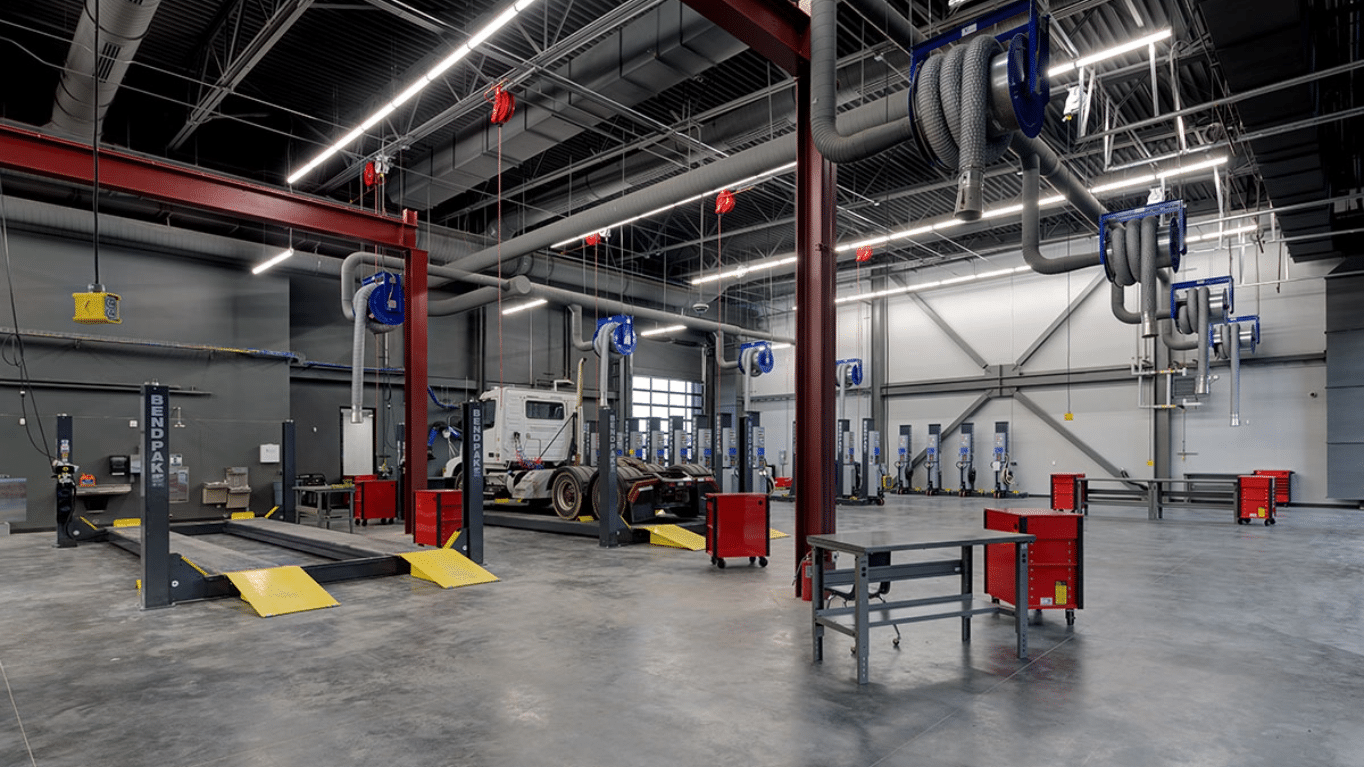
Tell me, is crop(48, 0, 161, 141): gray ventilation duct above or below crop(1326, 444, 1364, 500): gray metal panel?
above

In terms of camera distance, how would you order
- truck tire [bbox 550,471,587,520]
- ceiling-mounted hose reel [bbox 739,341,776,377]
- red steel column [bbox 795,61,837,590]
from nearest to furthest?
red steel column [bbox 795,61,837,590], truck tire [bbox 550,471,587,520], ceiling-mounted hose reel [bbox 739,341,776,377]

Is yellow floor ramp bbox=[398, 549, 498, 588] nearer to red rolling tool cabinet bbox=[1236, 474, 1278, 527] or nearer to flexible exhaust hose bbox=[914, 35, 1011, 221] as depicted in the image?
flexible exhaust hose bbox=[914, 35, 1011, 221]

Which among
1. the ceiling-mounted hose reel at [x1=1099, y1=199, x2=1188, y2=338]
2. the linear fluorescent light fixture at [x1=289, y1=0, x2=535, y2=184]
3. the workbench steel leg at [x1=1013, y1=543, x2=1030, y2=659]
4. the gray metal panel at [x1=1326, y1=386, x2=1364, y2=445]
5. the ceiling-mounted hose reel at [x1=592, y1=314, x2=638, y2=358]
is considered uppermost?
the linear fluorescent light fixture at [x1=289, y1=0, x2=535, y2=184]

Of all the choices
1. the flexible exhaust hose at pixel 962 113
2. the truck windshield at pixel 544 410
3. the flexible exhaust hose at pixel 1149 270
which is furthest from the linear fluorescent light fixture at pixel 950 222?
the flexible exhaust hose at pixel 962 113

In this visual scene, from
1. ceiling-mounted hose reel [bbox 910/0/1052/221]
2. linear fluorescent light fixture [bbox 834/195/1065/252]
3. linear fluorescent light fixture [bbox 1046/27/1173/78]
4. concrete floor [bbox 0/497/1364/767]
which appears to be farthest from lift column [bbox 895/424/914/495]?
ceiling-mounted hose reel [bbox 910/0/1052/221]

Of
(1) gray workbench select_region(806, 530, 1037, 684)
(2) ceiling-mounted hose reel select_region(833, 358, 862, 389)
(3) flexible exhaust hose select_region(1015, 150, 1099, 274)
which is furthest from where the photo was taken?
(2) ceiling-mounted hose reel select_region(833, 358, 862, 389)

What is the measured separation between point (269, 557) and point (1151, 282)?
12.0 metres

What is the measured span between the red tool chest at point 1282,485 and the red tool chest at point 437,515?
18.4 meters

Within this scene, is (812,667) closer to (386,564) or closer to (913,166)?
(386,564)

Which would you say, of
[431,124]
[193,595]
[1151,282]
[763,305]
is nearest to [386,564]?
[193,595]

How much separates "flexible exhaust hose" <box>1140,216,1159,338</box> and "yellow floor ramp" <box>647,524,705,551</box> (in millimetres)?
6849

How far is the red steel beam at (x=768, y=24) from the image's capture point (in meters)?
6.50

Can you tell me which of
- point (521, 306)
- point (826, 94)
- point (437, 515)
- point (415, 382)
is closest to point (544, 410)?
point (415, 382)

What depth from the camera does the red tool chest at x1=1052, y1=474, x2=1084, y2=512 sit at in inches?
591
